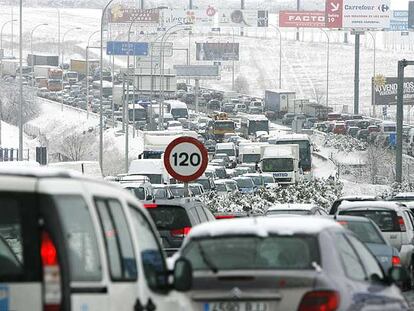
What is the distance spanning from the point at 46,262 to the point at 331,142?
101m

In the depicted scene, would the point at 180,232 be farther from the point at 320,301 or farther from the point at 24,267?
the point at 24,267

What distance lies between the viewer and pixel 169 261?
12.1 metres

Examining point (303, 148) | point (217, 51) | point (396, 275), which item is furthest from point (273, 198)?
point (217, 51)

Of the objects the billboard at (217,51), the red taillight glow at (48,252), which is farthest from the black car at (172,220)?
the billboard at (217,51)

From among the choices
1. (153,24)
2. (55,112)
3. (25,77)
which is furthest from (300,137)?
(153,24)

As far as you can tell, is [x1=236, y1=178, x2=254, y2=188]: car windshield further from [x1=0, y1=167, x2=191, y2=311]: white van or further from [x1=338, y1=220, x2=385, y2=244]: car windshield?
[x1=0, y1=167, x2=191, y2=311]: white van

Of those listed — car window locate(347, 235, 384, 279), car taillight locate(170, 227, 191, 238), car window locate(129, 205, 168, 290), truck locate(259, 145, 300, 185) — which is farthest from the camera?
truck locate(259, 145, 300, 185)

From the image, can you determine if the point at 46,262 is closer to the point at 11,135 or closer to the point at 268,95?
the point at 11,135

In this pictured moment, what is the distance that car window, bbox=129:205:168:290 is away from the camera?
9.87m

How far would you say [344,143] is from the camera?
10669 cm

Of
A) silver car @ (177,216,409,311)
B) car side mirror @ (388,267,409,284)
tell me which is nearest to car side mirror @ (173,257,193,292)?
silver car @ (177,216,409,311)

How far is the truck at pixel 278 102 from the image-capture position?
13675 centimetres

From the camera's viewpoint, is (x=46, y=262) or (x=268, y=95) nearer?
(x=46, y=262)

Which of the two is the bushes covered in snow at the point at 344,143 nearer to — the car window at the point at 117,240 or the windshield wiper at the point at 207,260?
the windshield wiper at the point at 207,260
